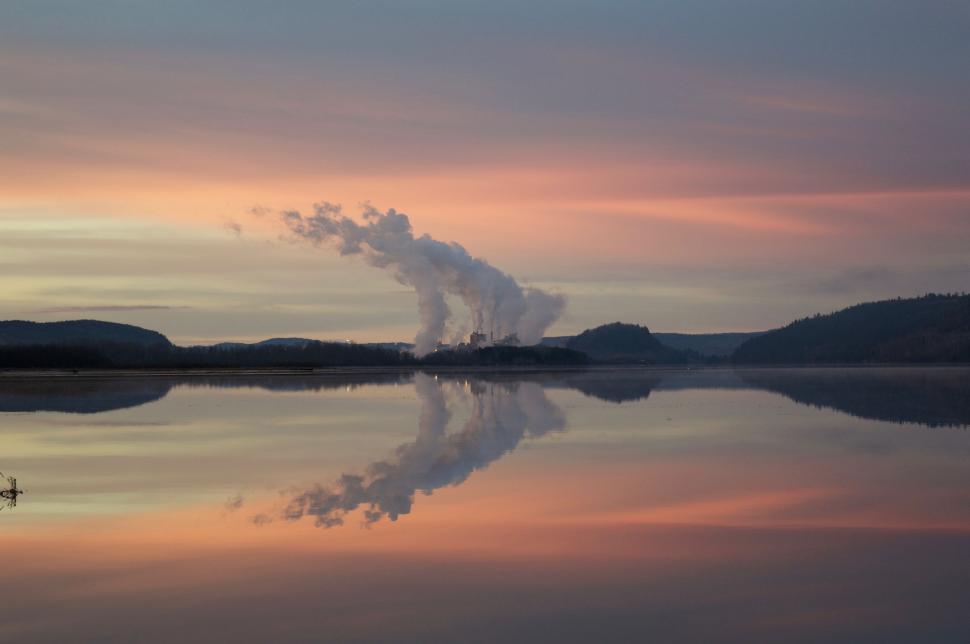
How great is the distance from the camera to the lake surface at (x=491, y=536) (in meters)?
9.61

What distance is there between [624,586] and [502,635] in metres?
2.03

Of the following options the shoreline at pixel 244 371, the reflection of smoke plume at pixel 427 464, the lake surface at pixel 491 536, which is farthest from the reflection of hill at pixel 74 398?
the shoreline at pixel 244 371

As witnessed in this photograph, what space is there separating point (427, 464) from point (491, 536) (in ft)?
25.5

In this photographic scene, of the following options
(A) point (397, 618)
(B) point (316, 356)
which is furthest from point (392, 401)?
(B) point (316, 356)

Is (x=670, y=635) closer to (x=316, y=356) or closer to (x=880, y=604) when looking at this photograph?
(x=880, y=604)

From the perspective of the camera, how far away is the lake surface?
9609mm

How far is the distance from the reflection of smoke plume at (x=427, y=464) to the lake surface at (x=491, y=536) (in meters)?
0.11

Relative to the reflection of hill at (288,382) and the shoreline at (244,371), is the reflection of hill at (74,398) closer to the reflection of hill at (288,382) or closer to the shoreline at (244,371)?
the reflection of hill at (288,382)

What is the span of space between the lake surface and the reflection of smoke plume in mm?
108

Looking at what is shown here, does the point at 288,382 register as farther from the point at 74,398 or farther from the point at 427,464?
the point at 427,464

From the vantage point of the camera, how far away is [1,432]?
2919cm

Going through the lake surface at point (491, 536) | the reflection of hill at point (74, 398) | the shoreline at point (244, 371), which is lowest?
the lake surface at point (491, 536)

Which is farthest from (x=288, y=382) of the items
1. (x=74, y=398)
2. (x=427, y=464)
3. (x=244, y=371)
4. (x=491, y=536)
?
(x=491, y=536)

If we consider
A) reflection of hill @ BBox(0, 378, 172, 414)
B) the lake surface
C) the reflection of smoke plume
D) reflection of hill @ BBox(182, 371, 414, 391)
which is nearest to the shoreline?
reflection of hill @ BBox(182, 371, 414, 391)
